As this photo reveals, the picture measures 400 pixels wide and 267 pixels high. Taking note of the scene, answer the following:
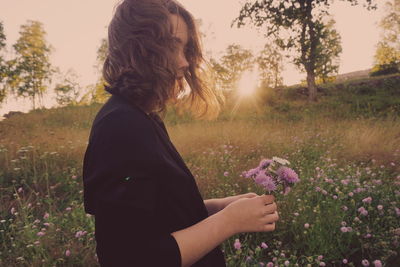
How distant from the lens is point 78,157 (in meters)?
4.75

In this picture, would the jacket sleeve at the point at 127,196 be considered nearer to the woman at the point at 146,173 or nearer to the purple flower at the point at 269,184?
the woman at the point at 146,173

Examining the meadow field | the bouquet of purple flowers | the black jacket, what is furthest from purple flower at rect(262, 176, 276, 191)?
the meadow field

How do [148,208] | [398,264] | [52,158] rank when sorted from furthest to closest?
[52,158], [398,264], [148,208]

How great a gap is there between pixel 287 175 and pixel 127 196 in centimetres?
69

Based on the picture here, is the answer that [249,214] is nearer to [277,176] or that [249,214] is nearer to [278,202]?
[277,176]

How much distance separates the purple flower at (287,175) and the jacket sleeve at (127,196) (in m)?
0.55

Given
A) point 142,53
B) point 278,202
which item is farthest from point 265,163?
point 278,202

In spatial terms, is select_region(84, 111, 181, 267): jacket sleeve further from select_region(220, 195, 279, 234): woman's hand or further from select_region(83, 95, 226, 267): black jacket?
select_region(220, 195, 279, 234): woman's hand

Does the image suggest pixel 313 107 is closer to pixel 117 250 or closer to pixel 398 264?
pixel 398 264

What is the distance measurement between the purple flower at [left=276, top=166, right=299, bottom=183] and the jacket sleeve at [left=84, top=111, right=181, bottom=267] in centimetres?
55

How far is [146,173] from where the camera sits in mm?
881

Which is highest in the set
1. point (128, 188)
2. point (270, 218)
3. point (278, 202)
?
point (128, 188)

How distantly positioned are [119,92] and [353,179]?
3.19 m

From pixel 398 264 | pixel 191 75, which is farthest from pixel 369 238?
pixel 191 75
